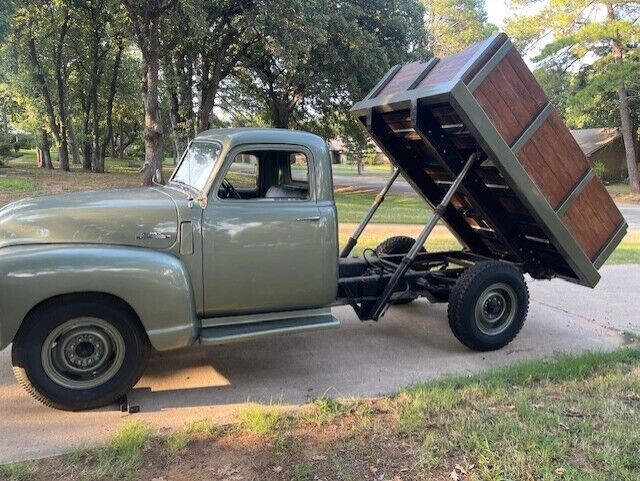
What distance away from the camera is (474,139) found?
4969 millimetres

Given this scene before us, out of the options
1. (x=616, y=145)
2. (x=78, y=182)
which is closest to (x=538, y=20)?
(x=616, y=145)

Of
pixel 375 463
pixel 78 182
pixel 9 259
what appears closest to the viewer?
pixel 375 463

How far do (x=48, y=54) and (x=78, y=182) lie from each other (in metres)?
12.2

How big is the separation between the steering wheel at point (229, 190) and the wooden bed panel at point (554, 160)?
2476mm

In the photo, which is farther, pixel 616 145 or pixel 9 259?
pixel 616 145

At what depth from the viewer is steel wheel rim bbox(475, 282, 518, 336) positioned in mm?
5281

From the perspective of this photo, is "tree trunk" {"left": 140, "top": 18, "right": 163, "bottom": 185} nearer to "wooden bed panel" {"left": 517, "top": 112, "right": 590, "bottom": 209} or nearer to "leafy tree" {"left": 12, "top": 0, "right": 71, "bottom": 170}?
"leafy tree" {"left": 12, "top": 0, "right": 71, "bottom": 170}

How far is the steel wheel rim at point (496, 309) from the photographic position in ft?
17.3

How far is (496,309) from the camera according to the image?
5402mm

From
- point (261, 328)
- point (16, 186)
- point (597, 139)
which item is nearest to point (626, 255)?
point (261, 328)

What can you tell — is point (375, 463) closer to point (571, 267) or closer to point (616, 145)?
point (571, 267)

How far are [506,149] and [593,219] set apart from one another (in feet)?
4.32

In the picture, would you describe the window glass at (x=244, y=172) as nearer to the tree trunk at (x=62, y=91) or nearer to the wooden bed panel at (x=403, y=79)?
the wooden bed panel at (x=403, y=79)

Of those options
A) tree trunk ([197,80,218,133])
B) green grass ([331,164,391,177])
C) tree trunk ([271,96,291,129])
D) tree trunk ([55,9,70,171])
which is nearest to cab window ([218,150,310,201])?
tree trunk ([197,80,218,133])
